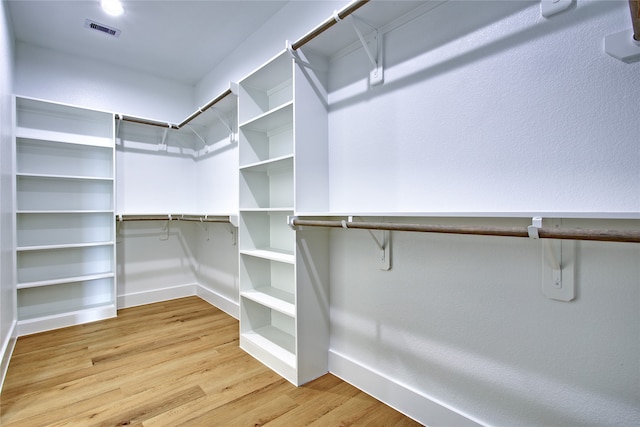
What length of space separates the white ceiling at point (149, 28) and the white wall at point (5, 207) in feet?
1.07

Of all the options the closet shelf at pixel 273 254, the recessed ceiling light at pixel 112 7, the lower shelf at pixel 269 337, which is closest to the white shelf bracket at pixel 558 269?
the closet shelf at pixel 273 254

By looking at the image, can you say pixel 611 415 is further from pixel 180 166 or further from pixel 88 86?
pixel 88 86

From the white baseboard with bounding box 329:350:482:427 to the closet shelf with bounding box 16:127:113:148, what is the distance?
122 inches

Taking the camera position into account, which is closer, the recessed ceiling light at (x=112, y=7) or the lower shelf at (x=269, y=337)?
the lower shelf at (x=269, y=337)

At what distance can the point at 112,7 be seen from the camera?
233 centimetres

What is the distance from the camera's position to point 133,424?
150 cm

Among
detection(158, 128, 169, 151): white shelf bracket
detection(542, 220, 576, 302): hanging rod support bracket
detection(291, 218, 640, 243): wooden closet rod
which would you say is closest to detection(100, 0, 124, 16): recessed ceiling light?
detection(158, 128, 169, 151): white shelf bracket

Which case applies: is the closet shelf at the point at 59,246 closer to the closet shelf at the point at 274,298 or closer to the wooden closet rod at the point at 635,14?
the closet shelf at the point at 274,298

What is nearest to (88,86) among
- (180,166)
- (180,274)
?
(180,166)

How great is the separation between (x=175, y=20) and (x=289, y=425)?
307cm

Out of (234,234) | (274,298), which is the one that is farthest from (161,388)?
(234,234)

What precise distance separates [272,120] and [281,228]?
31.9 inches

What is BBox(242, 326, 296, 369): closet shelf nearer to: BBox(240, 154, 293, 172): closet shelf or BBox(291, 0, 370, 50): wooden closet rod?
BBox(240, 154, 293, 172): closet shelf

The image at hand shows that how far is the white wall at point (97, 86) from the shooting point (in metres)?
2.82
